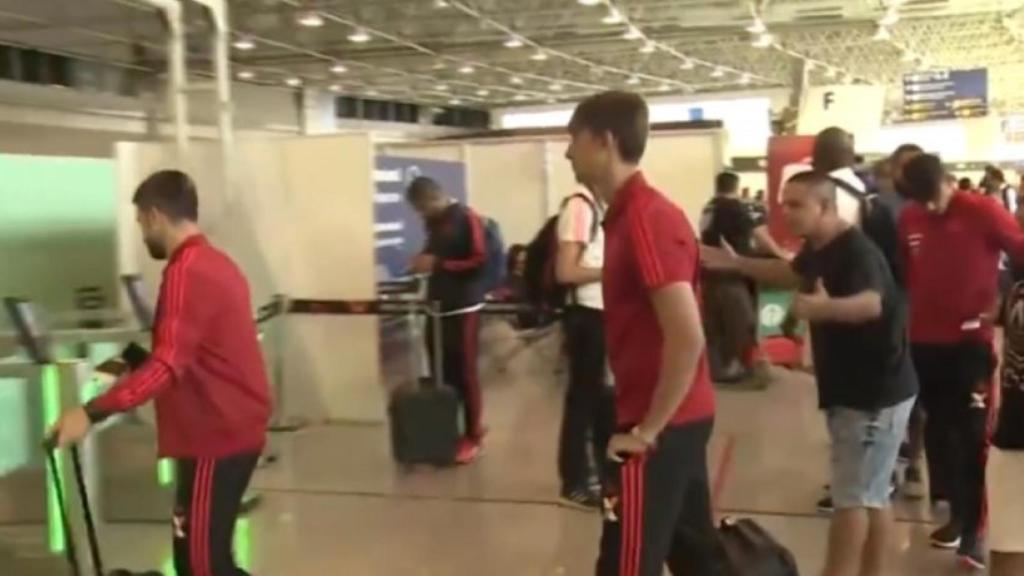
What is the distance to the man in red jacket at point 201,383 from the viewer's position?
10.4 feet

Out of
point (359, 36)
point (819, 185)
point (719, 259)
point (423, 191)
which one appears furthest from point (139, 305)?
point (359, 36)

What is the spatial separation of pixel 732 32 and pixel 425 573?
45.5ft

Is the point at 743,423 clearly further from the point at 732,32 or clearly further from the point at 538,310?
the point at 732,32

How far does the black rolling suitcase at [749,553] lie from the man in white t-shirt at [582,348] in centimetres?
189

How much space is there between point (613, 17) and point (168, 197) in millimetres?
13024

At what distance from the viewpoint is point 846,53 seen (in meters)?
21.1

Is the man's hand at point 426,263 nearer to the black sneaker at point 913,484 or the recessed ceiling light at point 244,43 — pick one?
the black sneaker at point 913,484

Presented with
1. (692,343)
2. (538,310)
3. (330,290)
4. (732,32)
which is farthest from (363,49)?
(692,343)

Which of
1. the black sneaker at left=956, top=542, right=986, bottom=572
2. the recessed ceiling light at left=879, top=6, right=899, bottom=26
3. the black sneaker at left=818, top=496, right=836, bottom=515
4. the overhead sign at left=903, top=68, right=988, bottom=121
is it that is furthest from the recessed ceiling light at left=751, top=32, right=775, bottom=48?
the black sneaker at left=956, top=542, right=986, bottom=572

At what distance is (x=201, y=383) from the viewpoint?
324 centimetres

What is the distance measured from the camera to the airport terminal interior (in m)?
4.92

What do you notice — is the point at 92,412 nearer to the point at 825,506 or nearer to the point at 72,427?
the point at 72,427

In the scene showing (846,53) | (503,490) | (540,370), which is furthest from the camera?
(846,53)

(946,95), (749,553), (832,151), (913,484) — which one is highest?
(946,95)
